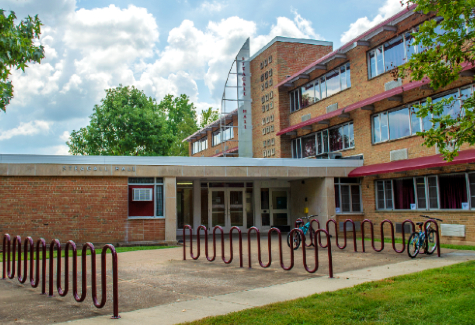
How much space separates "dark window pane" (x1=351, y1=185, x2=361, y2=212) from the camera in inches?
772

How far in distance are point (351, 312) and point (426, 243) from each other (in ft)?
21.3

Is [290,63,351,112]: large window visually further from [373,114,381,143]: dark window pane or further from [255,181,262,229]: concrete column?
[255,181,262,229]: concrete column

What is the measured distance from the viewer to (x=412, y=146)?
1670 cm

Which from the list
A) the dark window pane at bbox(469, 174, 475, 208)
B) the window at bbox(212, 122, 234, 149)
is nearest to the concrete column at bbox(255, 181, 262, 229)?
the dark window pane at bbox(469, 174, 475, 208)

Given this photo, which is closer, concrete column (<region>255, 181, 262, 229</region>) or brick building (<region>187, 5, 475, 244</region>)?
brick building (<region>187, 5, 475, 244</region>)

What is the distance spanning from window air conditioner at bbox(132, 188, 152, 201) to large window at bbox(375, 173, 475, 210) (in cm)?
979

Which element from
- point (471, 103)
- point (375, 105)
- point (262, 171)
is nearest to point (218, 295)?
point (471, 103)

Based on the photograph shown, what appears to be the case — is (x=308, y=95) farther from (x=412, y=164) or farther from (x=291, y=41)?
(x=412, y=164)

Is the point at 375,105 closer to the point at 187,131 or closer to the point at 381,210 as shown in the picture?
the point at 381,210

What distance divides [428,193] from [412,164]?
149 cm

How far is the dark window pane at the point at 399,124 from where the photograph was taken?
17156mm

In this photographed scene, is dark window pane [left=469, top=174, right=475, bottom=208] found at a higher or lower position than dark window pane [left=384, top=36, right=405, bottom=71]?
lower

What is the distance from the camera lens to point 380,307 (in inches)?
234

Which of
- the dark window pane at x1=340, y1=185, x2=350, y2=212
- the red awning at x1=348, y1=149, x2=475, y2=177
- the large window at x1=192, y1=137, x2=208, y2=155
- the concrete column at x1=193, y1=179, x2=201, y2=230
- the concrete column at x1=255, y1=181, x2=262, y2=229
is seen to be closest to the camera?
the red awning at x1=348, y1=149, x2=475, y2=177
